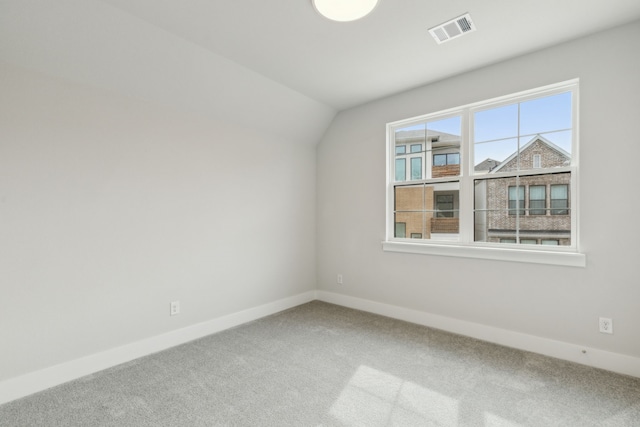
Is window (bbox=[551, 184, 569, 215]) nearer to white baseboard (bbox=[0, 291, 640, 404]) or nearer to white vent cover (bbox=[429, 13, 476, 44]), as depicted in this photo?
white baseboard (bbox=[0, 291, 640, 404])

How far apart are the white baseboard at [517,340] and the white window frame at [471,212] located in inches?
26.8

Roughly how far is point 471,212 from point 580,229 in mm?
863

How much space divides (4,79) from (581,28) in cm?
416

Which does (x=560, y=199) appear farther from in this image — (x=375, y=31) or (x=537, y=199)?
(x=375, y=31)

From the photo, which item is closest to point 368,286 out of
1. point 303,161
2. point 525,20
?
point 303,161

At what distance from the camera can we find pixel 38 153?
215 centimetres

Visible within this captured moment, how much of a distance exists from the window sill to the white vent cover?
6.26 ft

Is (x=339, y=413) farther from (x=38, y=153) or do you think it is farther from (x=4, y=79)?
(x=4, y=79)

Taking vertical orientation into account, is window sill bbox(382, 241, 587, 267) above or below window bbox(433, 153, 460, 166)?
below

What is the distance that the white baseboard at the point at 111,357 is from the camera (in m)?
2.04

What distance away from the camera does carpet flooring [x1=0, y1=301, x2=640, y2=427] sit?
1.81m

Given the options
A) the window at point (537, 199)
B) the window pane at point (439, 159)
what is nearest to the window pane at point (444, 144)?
the window pane at point (439, 159)

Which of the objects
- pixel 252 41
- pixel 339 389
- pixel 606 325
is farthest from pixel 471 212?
pixel 252 41

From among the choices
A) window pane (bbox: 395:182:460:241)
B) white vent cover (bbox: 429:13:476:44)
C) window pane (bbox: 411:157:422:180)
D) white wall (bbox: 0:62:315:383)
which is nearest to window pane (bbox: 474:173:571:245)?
window pane (bbox: 395:182:460:241)
